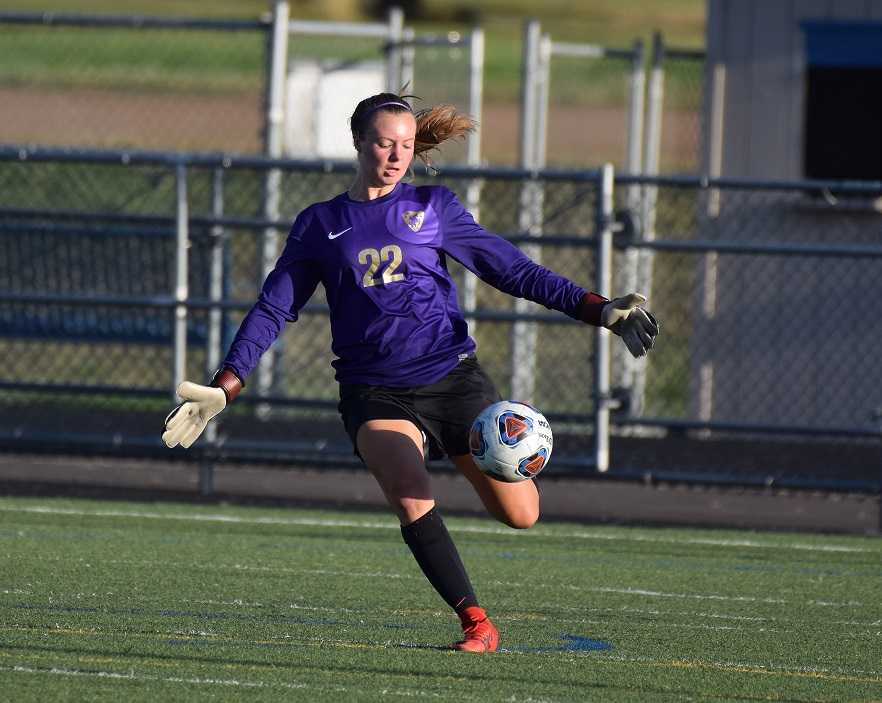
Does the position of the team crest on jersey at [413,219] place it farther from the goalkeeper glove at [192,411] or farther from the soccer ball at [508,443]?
the goalkeeper glove at [192,411]

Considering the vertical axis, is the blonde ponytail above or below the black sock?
above

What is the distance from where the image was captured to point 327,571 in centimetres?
873

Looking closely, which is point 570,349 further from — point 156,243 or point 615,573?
point 615,573

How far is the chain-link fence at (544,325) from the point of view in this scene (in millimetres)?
11445

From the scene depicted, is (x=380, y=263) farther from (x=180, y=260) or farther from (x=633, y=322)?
(x=180, y=260)

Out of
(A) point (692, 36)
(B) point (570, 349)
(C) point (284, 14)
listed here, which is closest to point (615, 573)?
(C) point (284, 14)

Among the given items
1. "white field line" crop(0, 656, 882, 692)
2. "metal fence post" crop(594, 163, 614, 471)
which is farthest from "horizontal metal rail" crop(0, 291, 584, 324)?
"white field line" crop(0, 656, 882, 692)

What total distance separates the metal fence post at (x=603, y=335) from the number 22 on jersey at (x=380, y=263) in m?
4.23

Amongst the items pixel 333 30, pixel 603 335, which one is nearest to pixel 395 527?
pixel 603 335

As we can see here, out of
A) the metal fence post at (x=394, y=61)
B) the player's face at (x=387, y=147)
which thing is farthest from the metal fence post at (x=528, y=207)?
the player's face at (x=387, y=147)

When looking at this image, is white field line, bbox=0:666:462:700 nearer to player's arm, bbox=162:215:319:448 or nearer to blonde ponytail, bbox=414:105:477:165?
player's arm, bbox=162:215:319:448

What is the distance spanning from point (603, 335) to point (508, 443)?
14.5 feet

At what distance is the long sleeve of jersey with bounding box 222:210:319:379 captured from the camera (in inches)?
271

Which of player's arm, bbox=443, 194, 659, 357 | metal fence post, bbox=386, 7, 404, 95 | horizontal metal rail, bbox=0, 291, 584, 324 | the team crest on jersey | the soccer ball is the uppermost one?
metal fence post, bbox=386, 7, 404, 95
